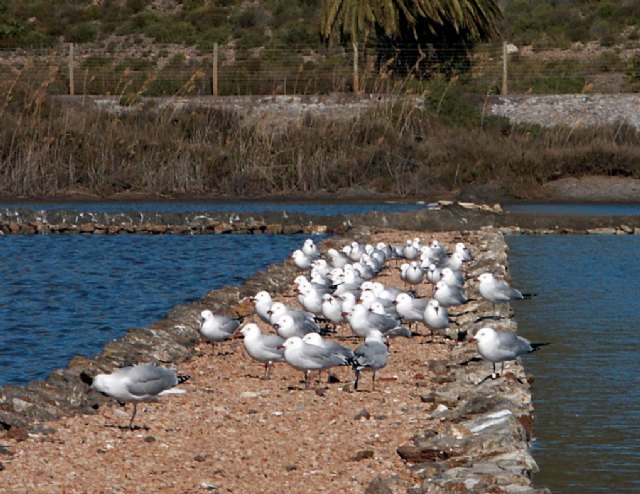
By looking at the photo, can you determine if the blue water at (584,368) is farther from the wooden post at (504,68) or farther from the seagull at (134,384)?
the wooden post at (504,68)

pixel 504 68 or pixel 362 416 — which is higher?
pixel 362 416

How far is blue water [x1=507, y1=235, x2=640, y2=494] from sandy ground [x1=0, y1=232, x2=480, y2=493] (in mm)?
989

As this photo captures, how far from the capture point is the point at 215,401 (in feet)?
35.0

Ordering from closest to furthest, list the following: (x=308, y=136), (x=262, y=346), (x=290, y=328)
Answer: (x=262, y=346) < (x=290, y=328) < (x=308, y=136)

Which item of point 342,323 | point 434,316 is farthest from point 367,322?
point 342,323

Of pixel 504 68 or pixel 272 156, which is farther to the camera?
pixel 504 68

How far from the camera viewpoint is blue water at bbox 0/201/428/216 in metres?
32.7

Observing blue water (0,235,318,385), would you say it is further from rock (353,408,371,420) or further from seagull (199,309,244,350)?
rock (353,408,371,420)

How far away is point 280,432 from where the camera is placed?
31.3 ft

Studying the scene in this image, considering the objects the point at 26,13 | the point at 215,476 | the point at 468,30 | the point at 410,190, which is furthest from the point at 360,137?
the point at 26,13

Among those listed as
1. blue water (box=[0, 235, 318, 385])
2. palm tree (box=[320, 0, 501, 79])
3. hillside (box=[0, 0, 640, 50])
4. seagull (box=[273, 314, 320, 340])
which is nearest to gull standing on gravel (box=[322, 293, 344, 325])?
seagull (box=[273, 314, 320, 340])

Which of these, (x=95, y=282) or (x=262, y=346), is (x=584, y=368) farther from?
(x=95, y=282)

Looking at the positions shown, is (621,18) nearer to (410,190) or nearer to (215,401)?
(410,190)

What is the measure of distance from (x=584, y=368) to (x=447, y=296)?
2.42 m
